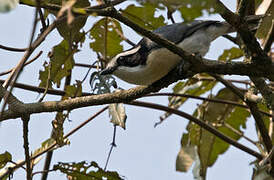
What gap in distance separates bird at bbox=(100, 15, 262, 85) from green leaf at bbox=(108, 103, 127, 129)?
237 mm

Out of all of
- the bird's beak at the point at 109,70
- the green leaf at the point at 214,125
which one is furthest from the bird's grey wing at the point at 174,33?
the green leaf at the point at 214,125

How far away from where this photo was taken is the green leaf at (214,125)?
4.60 meters

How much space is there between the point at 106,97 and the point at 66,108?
257 mm

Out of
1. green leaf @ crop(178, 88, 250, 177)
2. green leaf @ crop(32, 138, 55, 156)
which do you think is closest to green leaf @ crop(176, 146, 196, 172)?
green leaf @ crop(178, 88, 250, 177)

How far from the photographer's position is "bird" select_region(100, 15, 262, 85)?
3.75m

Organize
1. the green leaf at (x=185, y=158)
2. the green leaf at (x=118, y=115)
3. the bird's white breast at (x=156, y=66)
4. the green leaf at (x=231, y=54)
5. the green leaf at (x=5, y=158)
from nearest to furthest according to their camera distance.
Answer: the green leaf at (x=5, y=158) → the green leaf at (x=118, y=115) → the bird's white breast at (x=156, y=66) → the green leaf at (x=185, y=158) → the green leaf at (x=231, y=54)

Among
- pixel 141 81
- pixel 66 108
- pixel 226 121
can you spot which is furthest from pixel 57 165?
pixel 226 121

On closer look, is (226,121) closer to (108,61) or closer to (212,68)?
A: (108,61)

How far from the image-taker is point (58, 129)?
11.3 feet

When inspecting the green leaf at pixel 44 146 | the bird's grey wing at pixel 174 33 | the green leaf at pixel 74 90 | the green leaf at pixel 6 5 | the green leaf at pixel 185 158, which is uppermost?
the bird's grey wing at pixel 174 33

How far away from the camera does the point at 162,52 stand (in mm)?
3766

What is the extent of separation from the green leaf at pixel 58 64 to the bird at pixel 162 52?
273mm

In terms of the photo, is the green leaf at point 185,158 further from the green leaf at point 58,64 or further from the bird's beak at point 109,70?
the green leaf at point 58,64

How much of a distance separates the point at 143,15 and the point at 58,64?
818 millimetres
